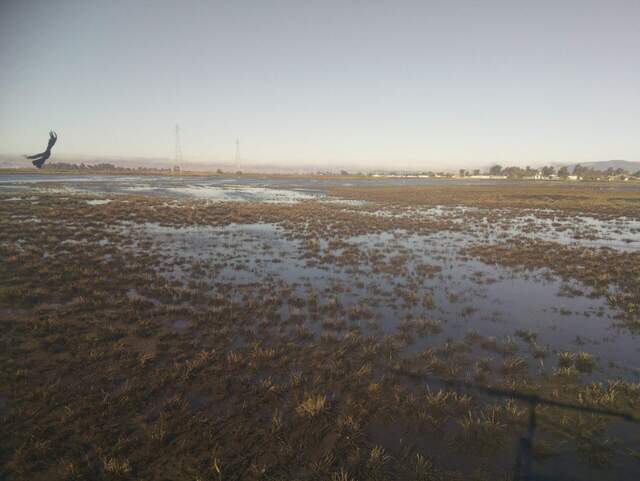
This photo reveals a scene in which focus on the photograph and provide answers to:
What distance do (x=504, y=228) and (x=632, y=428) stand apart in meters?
29.7

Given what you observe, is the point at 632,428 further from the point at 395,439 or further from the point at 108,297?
the point at 108,297

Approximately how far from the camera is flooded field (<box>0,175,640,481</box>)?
18.1ft

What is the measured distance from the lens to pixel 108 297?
12500 millimetres

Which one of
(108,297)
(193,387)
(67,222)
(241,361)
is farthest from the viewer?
(67,222)

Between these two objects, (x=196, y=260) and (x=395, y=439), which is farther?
(x=196, y=260)

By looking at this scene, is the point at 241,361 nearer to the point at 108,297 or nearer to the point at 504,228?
the point at 108,297

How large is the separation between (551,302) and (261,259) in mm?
15142

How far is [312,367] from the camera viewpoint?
27.3ft

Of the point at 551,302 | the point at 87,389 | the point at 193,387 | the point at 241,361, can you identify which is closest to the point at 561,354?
the point at 551,302

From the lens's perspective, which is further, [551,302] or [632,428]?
[551,302]

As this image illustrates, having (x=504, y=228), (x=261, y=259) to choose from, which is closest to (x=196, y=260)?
(x=261, y=259)

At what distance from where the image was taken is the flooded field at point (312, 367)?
18.1 ft

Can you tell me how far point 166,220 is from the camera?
1287 inches

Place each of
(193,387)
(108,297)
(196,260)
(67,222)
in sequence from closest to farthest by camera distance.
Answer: (193,387) → (108,297) → (196,260) → (67,222)
